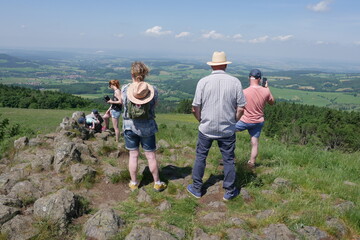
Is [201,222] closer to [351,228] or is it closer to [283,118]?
[351,228]

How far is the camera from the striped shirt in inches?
179

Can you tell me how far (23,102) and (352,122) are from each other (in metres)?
82.6

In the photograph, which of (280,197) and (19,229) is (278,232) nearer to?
(280,197)

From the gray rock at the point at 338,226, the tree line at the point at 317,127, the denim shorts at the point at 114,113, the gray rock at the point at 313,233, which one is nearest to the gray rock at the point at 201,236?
the gray rock at the point at 313,233

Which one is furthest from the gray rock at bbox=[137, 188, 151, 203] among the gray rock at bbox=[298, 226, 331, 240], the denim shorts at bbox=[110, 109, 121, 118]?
the denim shorts at bbox=[110, 109, 121, 118]

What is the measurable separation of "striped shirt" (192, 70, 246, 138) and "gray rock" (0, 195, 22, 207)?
3.28 meters

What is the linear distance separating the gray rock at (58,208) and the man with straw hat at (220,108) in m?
2.39

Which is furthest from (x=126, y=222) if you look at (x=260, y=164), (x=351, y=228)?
(x=260, y=164)

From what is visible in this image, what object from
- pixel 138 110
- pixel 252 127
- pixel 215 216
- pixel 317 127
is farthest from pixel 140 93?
pixel 317 127

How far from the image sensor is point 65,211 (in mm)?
3836

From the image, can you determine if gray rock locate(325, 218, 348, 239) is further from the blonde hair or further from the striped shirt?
the blonde hair

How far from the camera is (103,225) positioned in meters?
3.58

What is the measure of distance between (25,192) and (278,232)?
13.9ft

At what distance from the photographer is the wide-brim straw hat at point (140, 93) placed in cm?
457
